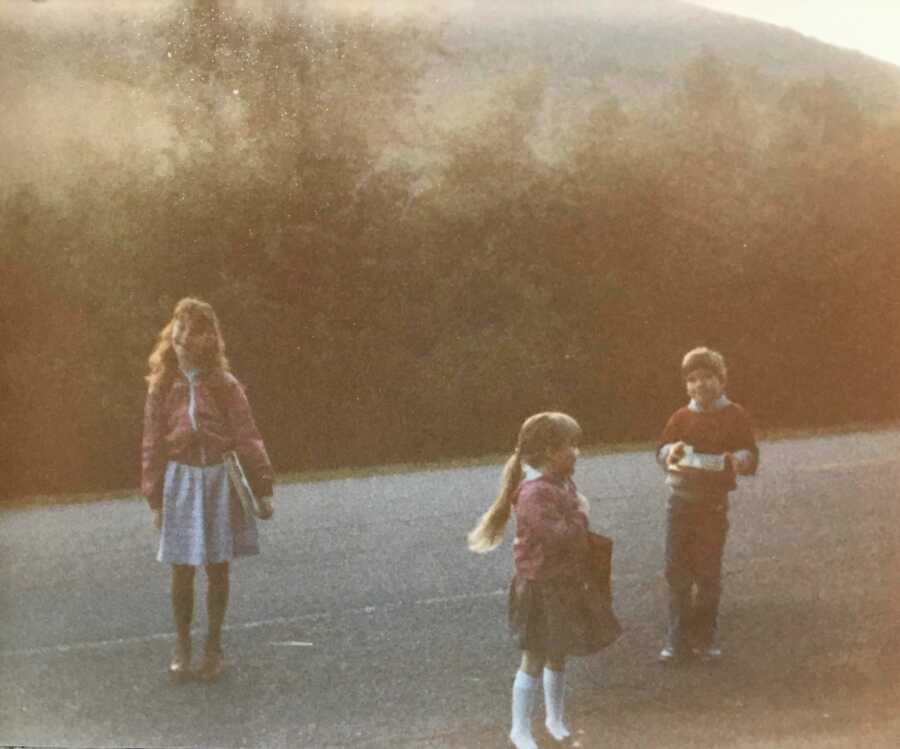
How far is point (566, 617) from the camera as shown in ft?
12.0

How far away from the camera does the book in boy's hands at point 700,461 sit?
Result: 4.30 meters

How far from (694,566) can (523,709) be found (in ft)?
2.97

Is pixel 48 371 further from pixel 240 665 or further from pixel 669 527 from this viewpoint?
pixel 669 527

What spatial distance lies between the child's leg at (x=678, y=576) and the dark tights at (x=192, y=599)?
5.31ft

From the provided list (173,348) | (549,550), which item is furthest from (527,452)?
(173,348)

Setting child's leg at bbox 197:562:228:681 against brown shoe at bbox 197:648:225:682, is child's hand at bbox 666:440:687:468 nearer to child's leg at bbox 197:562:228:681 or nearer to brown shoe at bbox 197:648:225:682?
child's leg at bbox 197:562:228:681

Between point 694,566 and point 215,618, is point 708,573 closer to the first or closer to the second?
point 694,566

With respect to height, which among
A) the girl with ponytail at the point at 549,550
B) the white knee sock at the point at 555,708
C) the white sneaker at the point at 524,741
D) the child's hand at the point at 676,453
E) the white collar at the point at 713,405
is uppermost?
the white collar at the point at 713,405

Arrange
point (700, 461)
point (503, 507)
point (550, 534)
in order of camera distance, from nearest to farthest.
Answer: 1. point (550, 534)
2. point (503, 507)
3. point (700, 461)

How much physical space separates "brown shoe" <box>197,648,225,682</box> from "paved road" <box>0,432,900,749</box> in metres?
0.04

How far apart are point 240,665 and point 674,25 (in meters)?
2.91

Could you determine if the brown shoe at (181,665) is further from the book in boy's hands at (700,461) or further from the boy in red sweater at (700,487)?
the book in boy's hands at (700,461)

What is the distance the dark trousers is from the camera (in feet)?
14.4

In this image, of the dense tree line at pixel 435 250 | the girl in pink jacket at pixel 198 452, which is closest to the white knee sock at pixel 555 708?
the dense tree line at pixel 435 250
